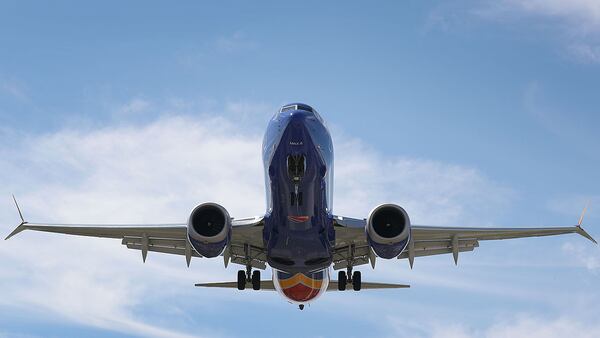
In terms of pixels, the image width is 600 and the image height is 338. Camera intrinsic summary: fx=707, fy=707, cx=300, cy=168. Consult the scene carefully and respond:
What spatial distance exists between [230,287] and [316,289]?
337cm

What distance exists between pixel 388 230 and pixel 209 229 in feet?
16.2

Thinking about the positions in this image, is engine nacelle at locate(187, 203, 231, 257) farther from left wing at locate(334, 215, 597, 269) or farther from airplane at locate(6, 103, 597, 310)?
left wing at locate(334, 215, 597, 269)

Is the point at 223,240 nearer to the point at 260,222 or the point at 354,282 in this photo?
the point at 260,222

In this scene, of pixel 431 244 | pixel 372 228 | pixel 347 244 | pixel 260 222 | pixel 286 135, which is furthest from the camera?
pixel 431 244

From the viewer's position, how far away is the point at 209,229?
1934cm

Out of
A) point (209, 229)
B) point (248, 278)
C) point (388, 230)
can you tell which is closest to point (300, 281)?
point (248, 278)

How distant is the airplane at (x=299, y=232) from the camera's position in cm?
1875

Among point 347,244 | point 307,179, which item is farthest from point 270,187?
point 347,244

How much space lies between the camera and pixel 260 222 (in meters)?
21.2

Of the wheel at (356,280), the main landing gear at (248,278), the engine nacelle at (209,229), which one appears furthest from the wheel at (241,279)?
the engine nacelle at (209,229)

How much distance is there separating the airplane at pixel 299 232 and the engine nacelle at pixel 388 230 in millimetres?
28

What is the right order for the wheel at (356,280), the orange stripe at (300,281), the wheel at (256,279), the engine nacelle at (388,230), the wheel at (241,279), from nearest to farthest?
1. the engine nacelle at (388,230)
2. the orange stripe at (300,281)
3. the wheel at (241,279)
4. the wheel at (356,280)
5. the wheel at (256,279)

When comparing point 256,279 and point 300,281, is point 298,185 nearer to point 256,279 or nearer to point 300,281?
point 300,281

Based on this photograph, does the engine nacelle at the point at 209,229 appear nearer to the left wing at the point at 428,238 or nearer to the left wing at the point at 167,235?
the left wing at the point at 167,235
